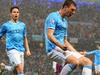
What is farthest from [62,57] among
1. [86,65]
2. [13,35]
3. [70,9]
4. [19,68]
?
[13,35]

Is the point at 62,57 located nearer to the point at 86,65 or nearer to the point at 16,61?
the point at 86,65

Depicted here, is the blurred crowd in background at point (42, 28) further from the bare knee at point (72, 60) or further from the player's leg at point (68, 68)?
the bare knee at point (72, 60)

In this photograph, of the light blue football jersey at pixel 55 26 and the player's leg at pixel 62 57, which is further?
the light blue football jersey at pixel 55 26

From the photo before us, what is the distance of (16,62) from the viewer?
7.59m

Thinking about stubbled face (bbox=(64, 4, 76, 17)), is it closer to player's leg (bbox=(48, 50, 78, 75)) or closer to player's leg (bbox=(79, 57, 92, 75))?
player's leg (bbox=(48, 50, 78, 75))

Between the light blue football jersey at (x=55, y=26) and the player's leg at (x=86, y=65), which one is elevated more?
the light blue football jersey at (x=55, y=26)

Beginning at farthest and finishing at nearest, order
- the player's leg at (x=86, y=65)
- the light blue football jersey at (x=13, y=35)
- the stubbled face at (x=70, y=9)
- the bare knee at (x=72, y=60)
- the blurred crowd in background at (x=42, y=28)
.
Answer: the blurred crowd in background at (x=42, y=28), the light blue football jersey at (x=13, y=35), the stubbled face at (x=70, y=9), the bare knee at (x=72, y=60), the player's leg at (x=86, y=65)

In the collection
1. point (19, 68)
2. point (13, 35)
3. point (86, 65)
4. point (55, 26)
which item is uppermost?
point (55, 26)

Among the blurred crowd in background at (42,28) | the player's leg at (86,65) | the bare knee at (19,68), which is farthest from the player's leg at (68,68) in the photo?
the blurred crowd in background at (42,28)

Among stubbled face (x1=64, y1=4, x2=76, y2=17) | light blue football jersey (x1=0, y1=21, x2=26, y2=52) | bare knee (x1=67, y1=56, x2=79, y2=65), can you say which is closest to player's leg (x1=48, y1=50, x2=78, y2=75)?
bare knee (x1=67, y1=56, x2=79, y2=65)

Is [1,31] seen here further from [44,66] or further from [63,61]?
[44,66]

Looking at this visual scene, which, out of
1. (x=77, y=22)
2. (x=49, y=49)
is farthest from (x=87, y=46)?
(x=49, y=49)

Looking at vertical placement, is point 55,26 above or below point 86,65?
above

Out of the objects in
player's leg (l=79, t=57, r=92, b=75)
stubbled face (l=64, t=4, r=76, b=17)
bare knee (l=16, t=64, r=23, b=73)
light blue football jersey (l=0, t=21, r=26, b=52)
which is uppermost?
stubbled face (l=64, t=4, r=76, b=17)
